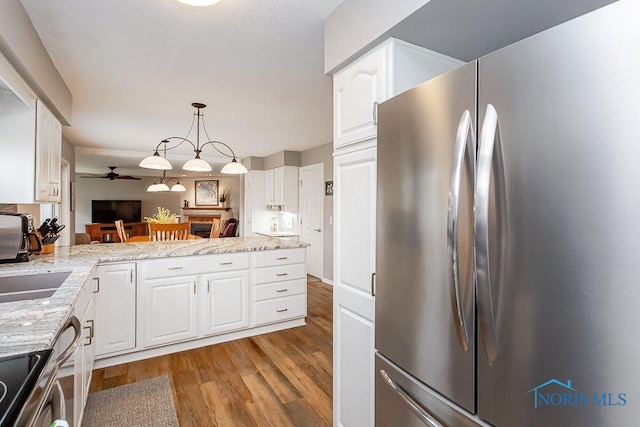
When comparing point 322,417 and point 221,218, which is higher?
point 221,218

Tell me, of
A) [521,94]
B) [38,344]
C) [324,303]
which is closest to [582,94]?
[521,94]

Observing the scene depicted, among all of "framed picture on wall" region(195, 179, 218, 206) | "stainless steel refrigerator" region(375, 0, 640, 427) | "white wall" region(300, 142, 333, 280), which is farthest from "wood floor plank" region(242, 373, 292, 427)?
Answer: "framed picture on wall" region(195, 179, 218, 206)

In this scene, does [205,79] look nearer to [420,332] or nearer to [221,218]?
[420,332]

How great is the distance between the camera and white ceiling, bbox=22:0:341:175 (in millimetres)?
1796

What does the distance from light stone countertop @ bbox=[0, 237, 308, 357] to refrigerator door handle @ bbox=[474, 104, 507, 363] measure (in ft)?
4.15

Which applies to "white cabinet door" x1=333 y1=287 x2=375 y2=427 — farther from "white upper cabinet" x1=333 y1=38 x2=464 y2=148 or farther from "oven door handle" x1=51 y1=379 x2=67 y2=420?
"oven door handle" x1=51 y1=379 x2=67 y2=420

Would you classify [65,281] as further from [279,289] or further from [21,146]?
[279,289]

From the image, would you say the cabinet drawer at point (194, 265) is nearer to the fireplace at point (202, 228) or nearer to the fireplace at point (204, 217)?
the fireplace at point (204, 217)

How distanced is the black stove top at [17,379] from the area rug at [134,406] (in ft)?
4.32

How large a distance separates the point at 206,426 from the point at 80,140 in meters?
5.27

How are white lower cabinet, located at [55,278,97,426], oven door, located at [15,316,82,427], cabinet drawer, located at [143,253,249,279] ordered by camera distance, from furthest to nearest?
cabinet drawer, located at [143,253,249,279] < white lower cabinet, located at [55,278,97,426] < oven door, located at [15,316,82,427]

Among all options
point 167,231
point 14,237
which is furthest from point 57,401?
point 167,231

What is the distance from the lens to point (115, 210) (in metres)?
10.1

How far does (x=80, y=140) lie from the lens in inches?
207
